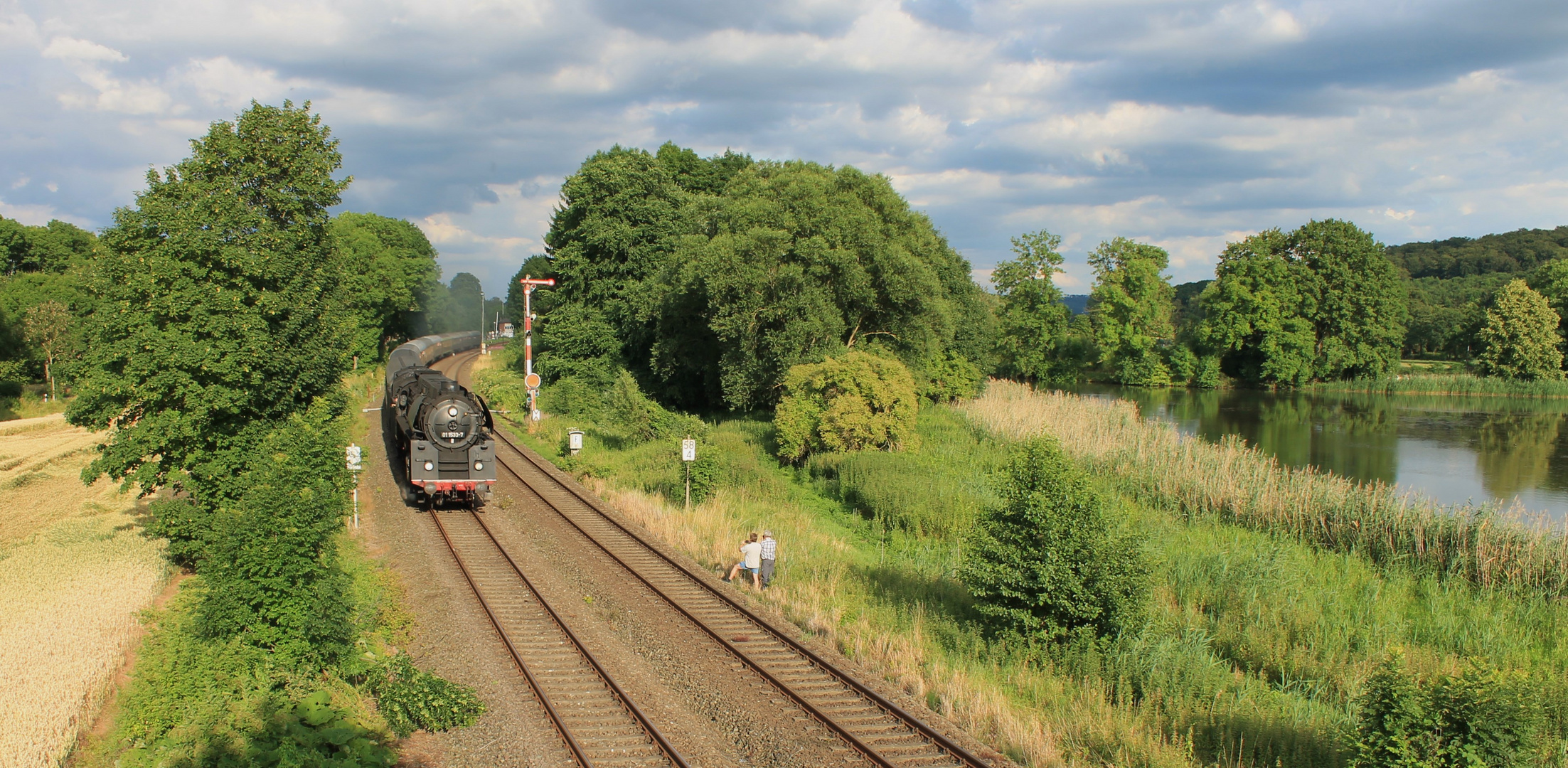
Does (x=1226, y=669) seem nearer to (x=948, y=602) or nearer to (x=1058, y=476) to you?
(x=1058, y=476)

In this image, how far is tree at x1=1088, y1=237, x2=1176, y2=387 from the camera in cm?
6538

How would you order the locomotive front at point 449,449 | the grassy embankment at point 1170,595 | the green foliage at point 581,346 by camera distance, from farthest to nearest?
the green foliage at point 581,346
the locomotive front at point 449,449
the grassy embankment at point 1170,595

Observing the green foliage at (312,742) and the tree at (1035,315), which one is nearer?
the green foliage at (312,742)

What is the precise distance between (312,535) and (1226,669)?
13.0 m

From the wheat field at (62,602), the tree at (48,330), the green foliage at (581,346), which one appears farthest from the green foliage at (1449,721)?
the tree at (48,330)

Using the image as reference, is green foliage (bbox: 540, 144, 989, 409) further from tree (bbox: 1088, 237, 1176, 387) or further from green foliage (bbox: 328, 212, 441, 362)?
tree (bbox: 1088, 237, 1176, 387)

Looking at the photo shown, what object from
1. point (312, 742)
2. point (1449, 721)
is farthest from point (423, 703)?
point (1449, 721)

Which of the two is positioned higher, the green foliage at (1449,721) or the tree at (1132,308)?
the tree at (1132,308)

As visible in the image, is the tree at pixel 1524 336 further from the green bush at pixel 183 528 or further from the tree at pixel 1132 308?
the green bush at pixel 183 528

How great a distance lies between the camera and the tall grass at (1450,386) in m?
55.9

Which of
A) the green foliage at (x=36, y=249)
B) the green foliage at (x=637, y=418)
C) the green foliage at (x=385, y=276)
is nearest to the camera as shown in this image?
the green foliage at (x=637, y=418)

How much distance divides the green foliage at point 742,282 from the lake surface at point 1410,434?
1484cm

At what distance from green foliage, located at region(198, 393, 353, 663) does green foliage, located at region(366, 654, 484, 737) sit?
1.46 metres

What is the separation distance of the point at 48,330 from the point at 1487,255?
539 ft
